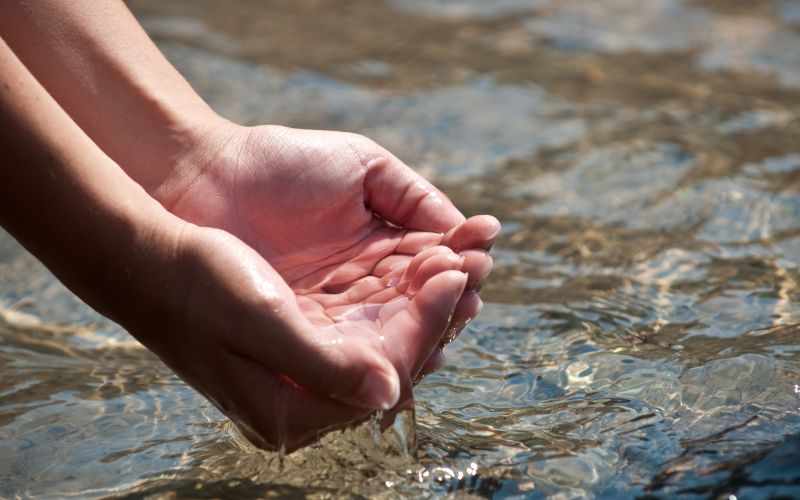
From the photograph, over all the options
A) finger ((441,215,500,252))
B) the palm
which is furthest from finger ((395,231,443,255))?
finger ((441,215,500,252))

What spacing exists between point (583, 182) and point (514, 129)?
753mm

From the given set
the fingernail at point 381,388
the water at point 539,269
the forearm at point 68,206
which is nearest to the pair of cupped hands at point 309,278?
the fingernail at point 381,388

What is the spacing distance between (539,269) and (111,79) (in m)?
1.81

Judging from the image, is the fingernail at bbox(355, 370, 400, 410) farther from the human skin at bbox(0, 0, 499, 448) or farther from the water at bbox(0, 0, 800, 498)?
the water at bbox(0, 0, 800, 498)

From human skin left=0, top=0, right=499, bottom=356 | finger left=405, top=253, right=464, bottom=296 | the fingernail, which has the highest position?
human skin left=0, top=0, right=499, bottom=356

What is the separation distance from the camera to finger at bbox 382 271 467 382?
7.89 feet

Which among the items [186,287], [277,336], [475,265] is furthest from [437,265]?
[186,287]

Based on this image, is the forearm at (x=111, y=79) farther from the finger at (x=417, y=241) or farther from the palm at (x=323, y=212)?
the finger at (x=417, y=241)

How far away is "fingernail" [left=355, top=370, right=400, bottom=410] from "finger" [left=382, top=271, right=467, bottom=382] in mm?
122

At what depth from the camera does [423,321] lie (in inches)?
95.0

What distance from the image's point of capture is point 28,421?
298cm

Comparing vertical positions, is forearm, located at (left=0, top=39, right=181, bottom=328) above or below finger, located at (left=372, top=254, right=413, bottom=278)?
above

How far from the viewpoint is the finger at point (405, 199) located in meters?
2.90

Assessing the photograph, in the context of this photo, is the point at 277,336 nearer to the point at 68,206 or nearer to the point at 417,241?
the point at 68,206
